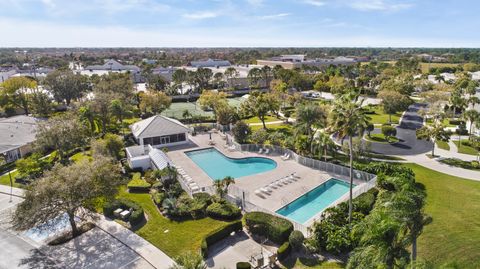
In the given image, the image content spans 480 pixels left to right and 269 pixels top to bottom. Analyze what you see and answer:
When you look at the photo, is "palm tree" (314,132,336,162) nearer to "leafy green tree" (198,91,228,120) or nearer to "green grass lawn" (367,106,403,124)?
"leafy green tree" (198,91,228,120)

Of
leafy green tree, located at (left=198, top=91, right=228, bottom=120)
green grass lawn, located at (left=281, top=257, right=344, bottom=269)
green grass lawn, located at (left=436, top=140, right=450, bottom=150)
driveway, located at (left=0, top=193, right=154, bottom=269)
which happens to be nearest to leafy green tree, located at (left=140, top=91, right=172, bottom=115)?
leafy green tree, located at (left=198, top=91, right=228, bottom=120)

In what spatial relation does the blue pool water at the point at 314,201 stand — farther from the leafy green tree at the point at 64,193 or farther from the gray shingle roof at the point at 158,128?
the gray shingle roof at the point at 158,128

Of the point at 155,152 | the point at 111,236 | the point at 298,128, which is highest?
the point at 298,128

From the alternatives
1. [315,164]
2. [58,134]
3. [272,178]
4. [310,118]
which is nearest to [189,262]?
[272,178]

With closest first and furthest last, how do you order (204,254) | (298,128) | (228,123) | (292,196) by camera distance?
(204,254) < (292,196) < (298,128) < (228,123)

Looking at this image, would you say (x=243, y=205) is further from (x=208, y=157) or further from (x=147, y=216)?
(x=208, y=157)

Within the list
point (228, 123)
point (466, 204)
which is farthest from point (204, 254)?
point (228, 123)

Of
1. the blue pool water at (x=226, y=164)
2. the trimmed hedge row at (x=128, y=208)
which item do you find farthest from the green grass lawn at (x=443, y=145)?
the trimmed hedge row at (x=128, y=208)
